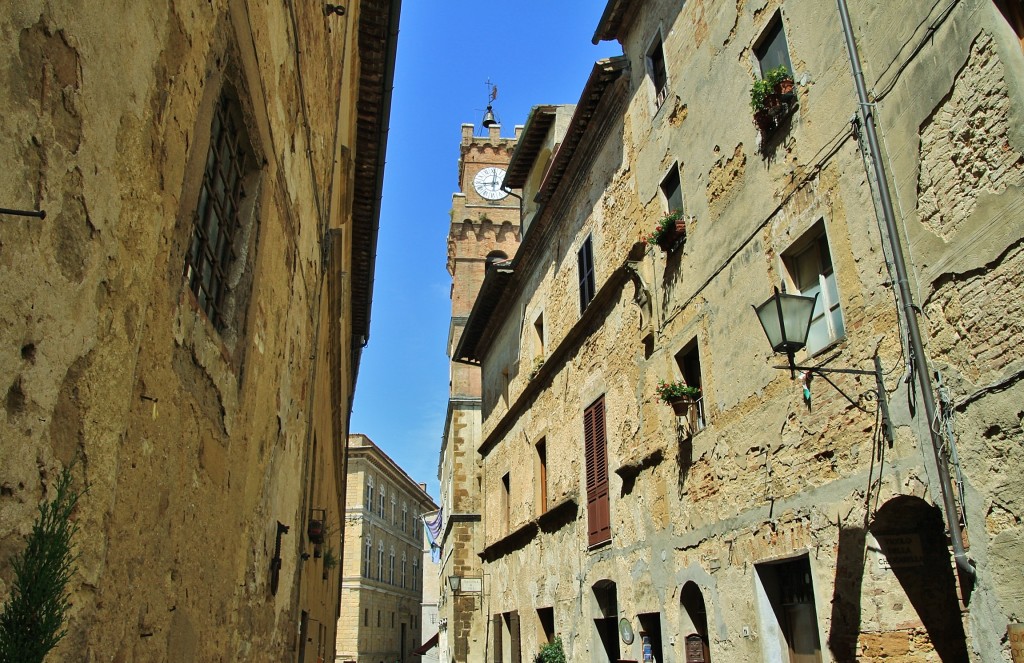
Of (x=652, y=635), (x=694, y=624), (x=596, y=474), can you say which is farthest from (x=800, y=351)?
(x=596, y=474)

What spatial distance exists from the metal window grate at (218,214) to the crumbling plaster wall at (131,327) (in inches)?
4.5

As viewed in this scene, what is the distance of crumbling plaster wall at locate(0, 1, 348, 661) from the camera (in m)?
1.64

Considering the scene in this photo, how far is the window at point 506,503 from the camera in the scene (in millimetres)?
17844

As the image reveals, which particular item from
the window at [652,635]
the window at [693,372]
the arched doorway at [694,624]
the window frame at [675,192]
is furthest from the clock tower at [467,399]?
the arched doorway at [694,624]

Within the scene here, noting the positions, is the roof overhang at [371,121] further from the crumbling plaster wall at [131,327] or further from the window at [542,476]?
the crumbling plaster wall at [131,327]

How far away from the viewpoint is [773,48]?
25.7 feet

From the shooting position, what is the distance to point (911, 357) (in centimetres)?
545

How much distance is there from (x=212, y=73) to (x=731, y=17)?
7.11 meters

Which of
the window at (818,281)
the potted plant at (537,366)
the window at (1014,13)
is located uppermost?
the potted plant at (537,366)

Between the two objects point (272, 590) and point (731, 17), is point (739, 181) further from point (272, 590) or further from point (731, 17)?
point (272, 590)

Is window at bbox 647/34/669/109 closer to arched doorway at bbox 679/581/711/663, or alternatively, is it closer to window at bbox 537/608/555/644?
arched doorway at bbox 679/581/711/663

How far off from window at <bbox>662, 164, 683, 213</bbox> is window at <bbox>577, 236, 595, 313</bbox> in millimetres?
Result: 2866

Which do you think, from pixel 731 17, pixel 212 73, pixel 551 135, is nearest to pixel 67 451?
pixel 212 73

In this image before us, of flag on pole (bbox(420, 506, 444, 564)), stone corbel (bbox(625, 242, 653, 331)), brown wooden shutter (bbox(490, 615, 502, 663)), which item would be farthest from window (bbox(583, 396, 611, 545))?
flag on pole (bbox(420, 506, 444, 564))
